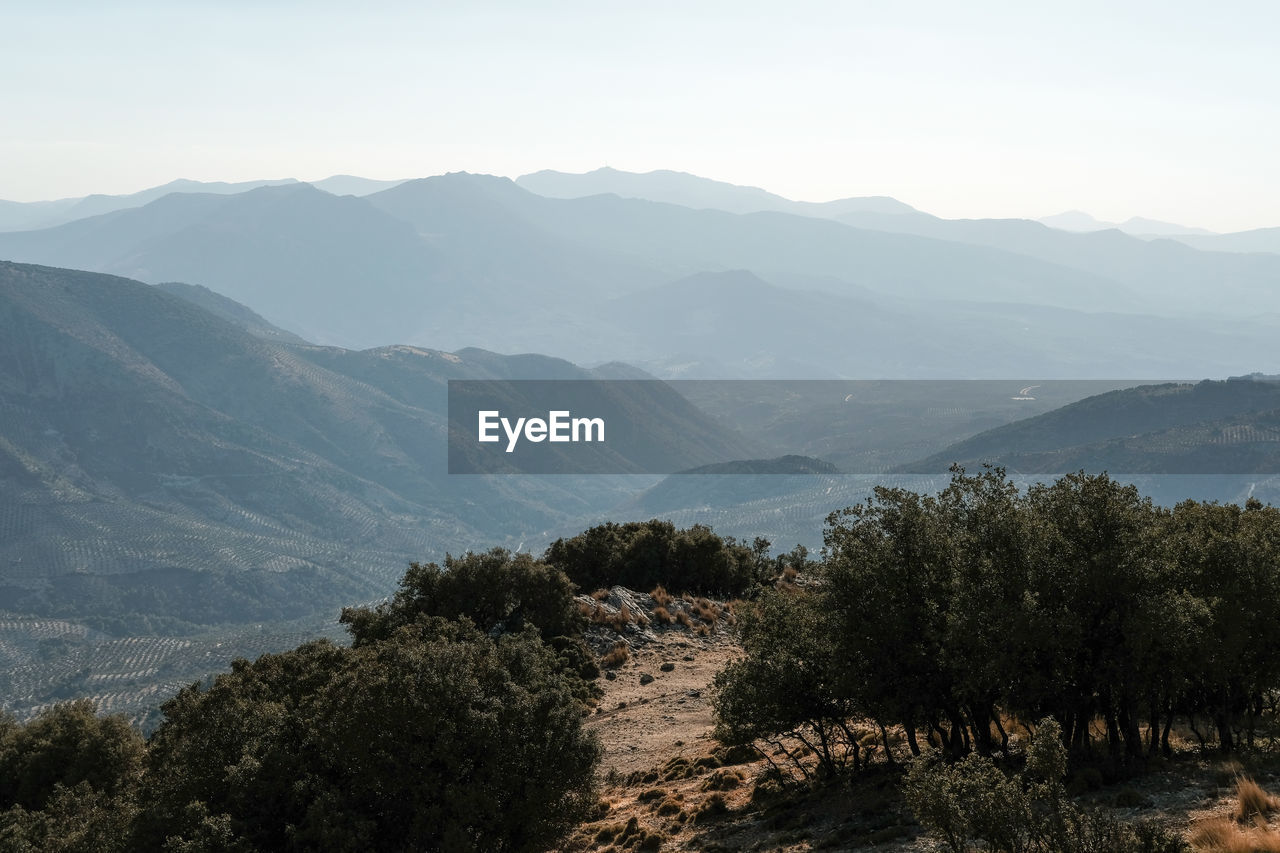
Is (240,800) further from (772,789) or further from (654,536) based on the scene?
(654,536)

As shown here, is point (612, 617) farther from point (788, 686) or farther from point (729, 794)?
point (788, 686)

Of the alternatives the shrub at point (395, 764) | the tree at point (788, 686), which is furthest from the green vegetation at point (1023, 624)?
the shrub at point (395, 764)

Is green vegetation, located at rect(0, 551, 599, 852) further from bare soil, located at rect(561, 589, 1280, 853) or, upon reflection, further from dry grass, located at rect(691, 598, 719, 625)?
dry grass, located at rect(691, 598, 719, 625)

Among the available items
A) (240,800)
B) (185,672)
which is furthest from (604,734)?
(185,672)

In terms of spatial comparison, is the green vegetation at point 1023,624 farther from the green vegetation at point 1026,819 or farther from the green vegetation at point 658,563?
the green vegetation at point 658,563

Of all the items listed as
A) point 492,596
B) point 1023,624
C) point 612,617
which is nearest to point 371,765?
point 1023,624
